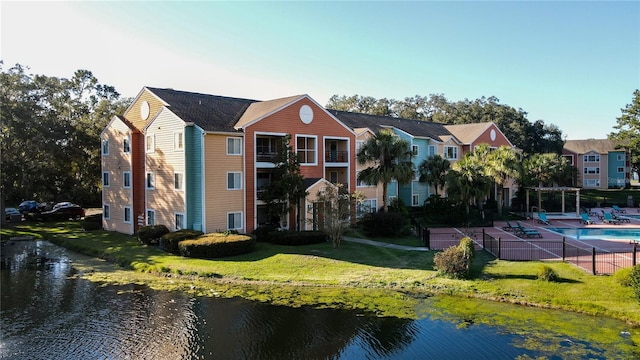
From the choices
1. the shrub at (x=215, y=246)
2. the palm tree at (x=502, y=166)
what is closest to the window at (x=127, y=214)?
the shrub at (x=215, y=246)

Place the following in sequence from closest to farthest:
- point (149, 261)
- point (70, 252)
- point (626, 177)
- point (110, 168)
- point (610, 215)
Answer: point (149, 261)
point (70, 252)
point (110, 168)
point (610, 215)
point (626, 177)

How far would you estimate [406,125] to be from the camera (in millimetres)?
53531

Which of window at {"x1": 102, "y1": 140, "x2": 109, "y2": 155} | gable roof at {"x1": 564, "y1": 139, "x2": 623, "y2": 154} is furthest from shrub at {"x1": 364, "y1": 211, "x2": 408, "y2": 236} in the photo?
gable roof at {"x1": 564, "y1": 139, "x2": 623, "y2": 154}

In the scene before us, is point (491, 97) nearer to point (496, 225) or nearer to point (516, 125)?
point (516, 125)

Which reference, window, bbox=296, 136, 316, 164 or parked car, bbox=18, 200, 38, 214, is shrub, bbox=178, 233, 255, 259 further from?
parked car, bbox=18, 200, 38, 214

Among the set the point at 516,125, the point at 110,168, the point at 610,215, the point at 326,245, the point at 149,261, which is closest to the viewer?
the point at 149,261

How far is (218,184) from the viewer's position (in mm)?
31531

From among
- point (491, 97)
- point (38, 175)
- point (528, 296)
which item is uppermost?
point (491, 97)

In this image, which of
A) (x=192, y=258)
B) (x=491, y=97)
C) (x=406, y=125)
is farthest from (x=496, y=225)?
(x=491, y=97)

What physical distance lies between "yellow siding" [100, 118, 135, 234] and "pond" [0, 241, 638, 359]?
17.4 meters

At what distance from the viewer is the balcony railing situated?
3947cm

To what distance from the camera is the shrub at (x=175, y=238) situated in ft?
94.7

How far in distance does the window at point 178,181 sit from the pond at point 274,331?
463 inches

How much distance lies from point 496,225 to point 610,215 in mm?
12453
